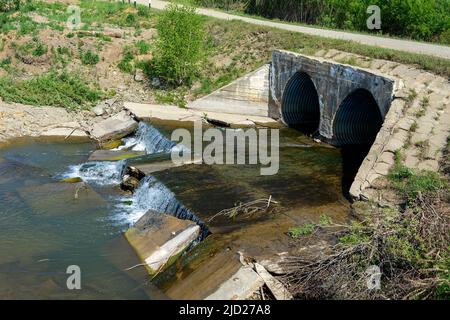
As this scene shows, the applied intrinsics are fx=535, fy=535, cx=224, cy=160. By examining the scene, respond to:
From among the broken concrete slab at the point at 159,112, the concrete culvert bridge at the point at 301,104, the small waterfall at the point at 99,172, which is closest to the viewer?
the small waterfall at the point at 99,172

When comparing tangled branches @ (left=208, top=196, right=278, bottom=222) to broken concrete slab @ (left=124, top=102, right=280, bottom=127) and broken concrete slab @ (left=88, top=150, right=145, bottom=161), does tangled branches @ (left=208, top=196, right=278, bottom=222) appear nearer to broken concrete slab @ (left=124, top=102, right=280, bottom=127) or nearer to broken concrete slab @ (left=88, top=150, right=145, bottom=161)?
broken concrete slab @ (left=88, top=150, right=145, bottom=161)

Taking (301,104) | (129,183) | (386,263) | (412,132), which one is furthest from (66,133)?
(386,263)

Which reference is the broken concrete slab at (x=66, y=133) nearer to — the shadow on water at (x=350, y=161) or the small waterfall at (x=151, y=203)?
the small waterfall at (x=151, y=203)

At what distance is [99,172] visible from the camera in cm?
2266

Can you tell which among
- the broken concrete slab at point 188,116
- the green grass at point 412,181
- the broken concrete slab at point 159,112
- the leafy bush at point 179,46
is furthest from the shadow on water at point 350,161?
the leafy bush at point 179,46

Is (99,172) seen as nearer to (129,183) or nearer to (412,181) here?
(129,183)

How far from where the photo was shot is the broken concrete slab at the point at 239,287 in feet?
42.7

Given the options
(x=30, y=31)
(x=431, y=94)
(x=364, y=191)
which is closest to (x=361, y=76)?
(x=431, y=94)

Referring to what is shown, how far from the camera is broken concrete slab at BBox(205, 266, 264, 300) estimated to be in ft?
42.7

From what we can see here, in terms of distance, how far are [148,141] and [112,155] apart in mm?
2109

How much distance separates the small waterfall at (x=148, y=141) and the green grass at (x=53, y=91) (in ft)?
15.8
